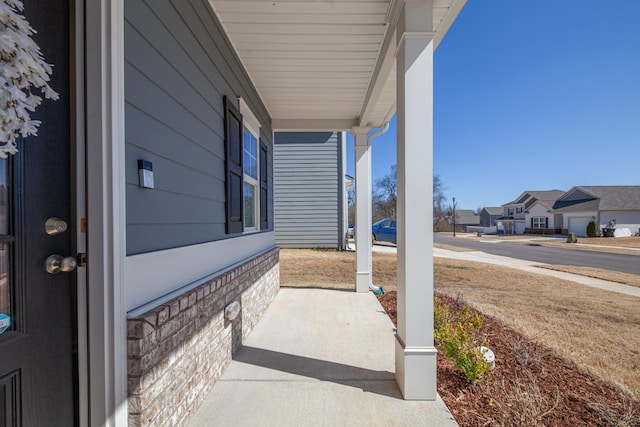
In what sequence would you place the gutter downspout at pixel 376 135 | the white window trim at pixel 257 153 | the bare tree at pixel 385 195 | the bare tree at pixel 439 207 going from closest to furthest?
the white window trim at pixel 257 153
the gutter downspout at pixel 376 135
the bare tree at pixel 385 195
the bare tree at pixel 439 207

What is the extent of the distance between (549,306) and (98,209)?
5768 mm

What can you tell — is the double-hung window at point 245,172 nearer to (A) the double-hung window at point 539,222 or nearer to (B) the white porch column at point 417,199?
(B) the white porch column at point 417,199

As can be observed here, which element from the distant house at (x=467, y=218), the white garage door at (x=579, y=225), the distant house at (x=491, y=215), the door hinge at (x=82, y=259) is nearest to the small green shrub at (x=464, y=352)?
the door hinge at (x=82, y=259)

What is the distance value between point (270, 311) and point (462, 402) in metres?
2.71

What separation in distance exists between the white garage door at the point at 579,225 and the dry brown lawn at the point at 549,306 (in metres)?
26.1

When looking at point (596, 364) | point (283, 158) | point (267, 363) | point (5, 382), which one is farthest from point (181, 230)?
point (283, 158)

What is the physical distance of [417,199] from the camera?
85.0 inches

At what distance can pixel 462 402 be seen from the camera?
6.85 ft

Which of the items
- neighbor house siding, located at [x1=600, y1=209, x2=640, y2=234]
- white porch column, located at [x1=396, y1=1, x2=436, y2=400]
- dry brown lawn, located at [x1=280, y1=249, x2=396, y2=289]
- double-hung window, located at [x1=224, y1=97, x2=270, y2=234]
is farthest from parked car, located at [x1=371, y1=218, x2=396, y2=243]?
neighbor house siding, located at [x1=600, y1=209, x2=640, y2=234]

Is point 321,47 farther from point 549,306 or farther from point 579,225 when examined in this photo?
point 579,225

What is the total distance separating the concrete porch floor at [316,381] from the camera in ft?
6.39

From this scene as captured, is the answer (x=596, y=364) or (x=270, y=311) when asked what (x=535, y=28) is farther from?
(x=270, y=311)

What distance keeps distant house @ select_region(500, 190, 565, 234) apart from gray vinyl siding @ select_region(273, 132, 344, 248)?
2976cm

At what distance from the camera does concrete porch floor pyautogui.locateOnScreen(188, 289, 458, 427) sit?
6.39 feet
